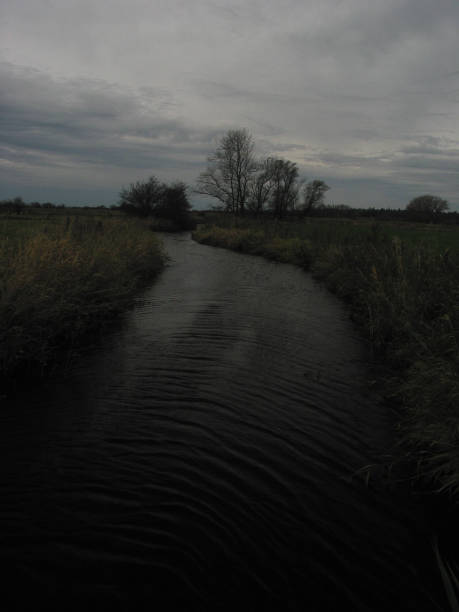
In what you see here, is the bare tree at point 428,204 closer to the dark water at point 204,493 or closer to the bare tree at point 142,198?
the bare tree at point 142,198

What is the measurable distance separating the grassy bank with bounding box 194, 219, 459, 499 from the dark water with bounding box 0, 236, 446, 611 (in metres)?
0.43

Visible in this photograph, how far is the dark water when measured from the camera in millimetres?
2500

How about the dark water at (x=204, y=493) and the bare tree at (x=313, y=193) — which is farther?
the bare tree at (x=313, y=193)

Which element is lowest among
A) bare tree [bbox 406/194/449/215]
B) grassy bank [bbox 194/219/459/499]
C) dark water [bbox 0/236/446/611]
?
dark water [bbox 0/236/446/611]

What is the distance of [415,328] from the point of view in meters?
6.14

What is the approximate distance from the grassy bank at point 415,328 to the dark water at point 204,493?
0.43m

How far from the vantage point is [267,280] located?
1454 cm

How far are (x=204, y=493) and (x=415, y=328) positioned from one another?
15.0 feet

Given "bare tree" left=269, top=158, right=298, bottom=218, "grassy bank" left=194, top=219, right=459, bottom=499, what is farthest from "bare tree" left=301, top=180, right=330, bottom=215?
"grassy bank" left=194, top=219, right=459, bottom=499

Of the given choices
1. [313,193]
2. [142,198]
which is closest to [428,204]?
[313,193]

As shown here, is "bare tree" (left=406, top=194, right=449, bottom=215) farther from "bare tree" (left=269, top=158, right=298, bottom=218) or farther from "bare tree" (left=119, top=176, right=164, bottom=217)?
"bare tree" (left=119, top=176, right=164, bottom=217)

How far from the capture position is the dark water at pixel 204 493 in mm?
2500

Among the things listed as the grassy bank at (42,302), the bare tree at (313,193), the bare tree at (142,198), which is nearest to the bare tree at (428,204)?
the bare tree at (313,193)

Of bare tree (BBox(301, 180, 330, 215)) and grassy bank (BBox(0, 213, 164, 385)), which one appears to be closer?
grassy bank (BBox(0, 213, 164, 385))
